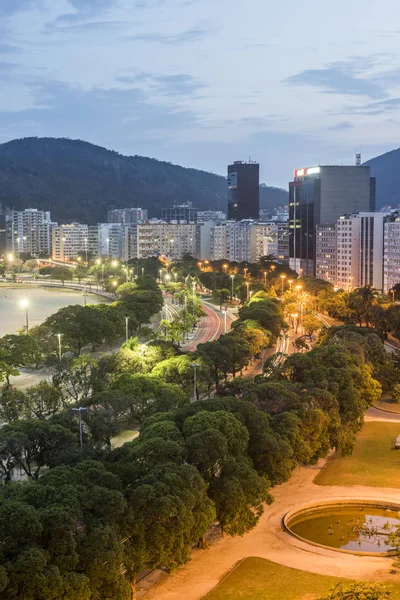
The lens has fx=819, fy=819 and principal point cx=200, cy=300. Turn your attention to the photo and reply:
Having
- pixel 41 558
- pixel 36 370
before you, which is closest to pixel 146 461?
pixel 41 558

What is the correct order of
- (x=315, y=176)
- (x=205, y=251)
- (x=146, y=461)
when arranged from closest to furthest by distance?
(x=146, y=461), (x=315, y=176), (x=205, y=251)

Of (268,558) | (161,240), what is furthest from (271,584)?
(161,240)

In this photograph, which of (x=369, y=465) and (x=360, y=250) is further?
(x=360, y=250)

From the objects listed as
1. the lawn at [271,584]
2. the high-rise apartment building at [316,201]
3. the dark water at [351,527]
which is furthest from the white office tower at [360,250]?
the lawn at [271,584]

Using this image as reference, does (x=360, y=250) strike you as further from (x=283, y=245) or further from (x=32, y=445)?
(x=32, y=445)

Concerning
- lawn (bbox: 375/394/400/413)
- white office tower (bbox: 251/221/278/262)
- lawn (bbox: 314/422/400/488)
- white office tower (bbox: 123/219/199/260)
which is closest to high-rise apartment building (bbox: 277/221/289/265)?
white office tower (bbox: 251/221/278/262)

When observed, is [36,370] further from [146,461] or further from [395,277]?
[395,277]

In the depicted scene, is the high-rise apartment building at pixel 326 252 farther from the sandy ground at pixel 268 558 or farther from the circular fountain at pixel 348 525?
the sandy ground at pixel 268 558

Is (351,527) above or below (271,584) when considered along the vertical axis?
below
